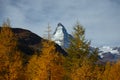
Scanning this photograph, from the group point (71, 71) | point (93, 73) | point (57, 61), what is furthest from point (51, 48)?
point (93, 73)

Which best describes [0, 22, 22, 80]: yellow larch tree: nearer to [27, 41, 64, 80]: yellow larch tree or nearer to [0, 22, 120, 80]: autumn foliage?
[0, 22, 120, 80]: autumn foliage

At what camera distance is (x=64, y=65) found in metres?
37.8

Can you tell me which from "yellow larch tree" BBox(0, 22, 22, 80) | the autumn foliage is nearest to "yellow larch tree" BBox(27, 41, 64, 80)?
the autumn foliage

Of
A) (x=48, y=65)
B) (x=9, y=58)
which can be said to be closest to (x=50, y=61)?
(x=48, y=65)

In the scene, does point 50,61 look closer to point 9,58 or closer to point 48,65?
point 48,65

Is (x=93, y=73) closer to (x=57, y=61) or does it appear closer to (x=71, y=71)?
(x=71, y=71)

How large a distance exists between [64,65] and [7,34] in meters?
8.12

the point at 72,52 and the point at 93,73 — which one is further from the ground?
the point at 72,52

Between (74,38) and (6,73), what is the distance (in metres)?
9.64

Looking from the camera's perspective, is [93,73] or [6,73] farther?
[93,73]

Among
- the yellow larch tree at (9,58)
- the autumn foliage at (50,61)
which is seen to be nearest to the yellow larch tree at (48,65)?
the autumn foliage at (50,61)

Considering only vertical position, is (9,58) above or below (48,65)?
above

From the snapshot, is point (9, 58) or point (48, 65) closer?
point (9, 58)

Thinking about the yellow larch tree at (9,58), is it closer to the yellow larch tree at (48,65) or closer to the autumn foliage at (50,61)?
the autumn foliage at (50,61)
